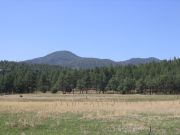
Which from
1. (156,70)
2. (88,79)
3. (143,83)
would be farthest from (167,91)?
(88,79)

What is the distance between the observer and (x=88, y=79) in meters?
200

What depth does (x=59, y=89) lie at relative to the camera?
200 metres

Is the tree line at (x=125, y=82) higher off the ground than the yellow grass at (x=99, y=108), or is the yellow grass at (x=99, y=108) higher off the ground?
the tree line at (x=125, y=82)

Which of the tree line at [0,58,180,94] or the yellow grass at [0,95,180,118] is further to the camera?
the tree line at [0,58,180,94]

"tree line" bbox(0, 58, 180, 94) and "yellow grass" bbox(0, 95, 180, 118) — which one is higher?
"tree line" bbox(0, 58, 180, 94)

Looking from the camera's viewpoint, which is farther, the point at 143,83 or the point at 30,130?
the point at 143,83

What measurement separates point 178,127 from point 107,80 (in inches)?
6620

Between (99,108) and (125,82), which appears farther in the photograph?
(125,82)

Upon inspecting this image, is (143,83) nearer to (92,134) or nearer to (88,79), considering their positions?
(88,79)

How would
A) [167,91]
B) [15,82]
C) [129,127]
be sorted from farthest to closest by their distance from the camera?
[15,82] → [167,91] → [129,127]

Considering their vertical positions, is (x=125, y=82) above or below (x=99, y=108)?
above

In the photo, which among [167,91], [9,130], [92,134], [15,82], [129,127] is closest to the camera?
[92,134]

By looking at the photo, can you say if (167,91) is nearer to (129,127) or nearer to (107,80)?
(107,80)

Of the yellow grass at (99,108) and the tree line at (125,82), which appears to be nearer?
the yellow grass at (99,108)
